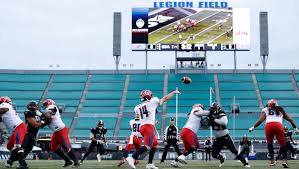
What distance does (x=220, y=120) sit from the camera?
776 inches

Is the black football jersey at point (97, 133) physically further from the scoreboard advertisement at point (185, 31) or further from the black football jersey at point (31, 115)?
the scoreboard advertisement at point (185, 31)

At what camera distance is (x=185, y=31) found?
196 feet

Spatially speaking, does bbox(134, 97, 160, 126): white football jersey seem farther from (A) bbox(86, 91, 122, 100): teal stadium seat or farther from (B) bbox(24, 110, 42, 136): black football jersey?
(A) bbox(86, 91, 122, 100): teal stadium seat

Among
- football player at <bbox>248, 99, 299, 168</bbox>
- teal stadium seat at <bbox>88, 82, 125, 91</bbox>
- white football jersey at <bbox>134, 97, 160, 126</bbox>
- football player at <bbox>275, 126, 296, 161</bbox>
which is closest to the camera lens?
white football jersey at <bbox>134, 97, 160, 126</bbox>

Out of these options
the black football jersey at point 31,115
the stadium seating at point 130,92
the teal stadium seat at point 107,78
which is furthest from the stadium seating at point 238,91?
the black football jersey at point 31,115

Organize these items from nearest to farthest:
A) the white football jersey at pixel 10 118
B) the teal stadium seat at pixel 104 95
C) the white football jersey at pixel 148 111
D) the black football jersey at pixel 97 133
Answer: the white football jersey at pixel 148 111, the white football jersey at pixel 10 118, the black football jersey at pixel 97 133, the teal stadium seat at pixel 104 95

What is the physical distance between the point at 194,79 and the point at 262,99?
8640mm

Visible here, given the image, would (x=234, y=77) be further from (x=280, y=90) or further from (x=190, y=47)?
(x=190, y=47)

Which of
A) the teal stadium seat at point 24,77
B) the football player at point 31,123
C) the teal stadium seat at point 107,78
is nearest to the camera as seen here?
the football player at point 31,123

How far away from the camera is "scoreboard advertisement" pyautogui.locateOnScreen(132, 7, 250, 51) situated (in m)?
59.0

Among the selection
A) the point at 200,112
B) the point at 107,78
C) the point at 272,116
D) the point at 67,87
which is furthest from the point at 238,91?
the point at 200,112

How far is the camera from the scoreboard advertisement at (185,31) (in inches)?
2323

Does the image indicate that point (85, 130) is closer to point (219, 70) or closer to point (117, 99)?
point (117, 99)

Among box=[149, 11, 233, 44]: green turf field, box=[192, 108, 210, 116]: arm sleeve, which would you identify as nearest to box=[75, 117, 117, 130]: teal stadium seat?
box=[149, 11, 233, 44]: green turf field
